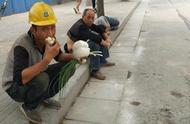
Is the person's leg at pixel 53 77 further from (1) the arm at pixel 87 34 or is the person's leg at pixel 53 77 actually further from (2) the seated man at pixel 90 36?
(1) the arm at pixel 87 34

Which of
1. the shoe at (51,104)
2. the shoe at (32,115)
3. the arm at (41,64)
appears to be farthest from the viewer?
the shoe at (51,104)

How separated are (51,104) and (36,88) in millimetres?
587

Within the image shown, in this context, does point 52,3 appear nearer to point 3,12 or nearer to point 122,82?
point 3,12

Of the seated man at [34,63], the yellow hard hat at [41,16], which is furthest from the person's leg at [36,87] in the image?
the yellow hard hat at [41,16]

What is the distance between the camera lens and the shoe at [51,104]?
3600mm

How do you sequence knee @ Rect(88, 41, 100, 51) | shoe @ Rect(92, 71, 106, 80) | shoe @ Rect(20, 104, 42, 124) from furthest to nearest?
shoe @ Rect(92, 71, 106, 80) → knee @ Rect(88, 41, 100, 51) → shoe @ Rect(20, 104, 42, 124)

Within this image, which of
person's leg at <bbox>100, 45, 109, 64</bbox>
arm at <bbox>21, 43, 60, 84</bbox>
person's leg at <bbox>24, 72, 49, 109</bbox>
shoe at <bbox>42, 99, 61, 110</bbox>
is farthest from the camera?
person's leg at <bbox>100, 45, 109, 64</bbox>

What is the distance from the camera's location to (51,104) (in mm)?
3621

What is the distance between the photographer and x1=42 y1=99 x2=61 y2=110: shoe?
3.60m

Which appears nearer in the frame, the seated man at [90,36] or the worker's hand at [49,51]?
the worker's hand at [49,51]

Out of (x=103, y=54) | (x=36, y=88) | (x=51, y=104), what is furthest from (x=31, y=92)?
(x=103, y=54)

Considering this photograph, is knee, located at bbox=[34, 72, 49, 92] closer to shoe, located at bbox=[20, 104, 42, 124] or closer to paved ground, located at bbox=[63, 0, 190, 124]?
shoe, located at bbox=[20, 104, 42, 124]

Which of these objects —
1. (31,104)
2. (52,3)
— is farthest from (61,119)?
(52,3)

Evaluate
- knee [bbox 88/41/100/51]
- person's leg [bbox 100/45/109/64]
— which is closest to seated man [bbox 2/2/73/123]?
knee [bbox 88/41/100/51]
